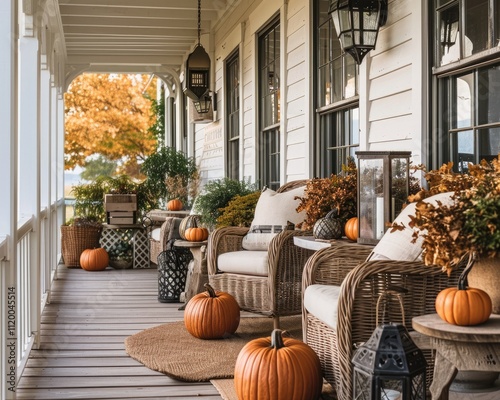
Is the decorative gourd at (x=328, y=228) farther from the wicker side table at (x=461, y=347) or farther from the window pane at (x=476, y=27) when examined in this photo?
the wicker side table at (x=461, y=347)

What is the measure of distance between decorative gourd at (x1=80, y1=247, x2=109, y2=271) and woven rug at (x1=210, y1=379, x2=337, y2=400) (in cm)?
486

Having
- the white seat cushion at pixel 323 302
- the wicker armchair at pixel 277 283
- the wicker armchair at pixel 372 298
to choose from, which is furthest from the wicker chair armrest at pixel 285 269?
the wicker armchair at pixel 372 298

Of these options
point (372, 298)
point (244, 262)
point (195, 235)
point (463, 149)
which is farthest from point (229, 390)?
point (195, 235)

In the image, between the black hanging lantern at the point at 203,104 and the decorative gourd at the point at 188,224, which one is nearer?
the decorative gourd at the point at 188,224

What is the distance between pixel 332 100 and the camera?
5133mm

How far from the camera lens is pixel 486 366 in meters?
2.16

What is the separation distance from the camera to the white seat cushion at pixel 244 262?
4.64 metres

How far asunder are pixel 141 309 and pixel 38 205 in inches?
61.7

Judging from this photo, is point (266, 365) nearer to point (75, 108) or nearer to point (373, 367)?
point (373, 367)

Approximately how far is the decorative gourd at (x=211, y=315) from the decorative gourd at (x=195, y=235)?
51.3 inches

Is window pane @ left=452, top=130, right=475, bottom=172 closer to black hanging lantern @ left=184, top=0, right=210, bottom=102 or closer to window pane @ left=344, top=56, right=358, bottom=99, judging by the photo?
window pane @ left=344, top=56, right=358, bottom=99

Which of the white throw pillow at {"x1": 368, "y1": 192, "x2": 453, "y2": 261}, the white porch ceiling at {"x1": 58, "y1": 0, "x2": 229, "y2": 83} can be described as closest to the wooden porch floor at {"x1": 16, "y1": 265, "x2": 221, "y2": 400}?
the white throw pillow at {"x1": 368, "y1": 192, "x2": 453, "y2": 261}

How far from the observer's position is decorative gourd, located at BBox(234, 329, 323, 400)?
123 inches

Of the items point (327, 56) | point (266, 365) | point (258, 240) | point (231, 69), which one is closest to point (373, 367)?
point (266, 365)
